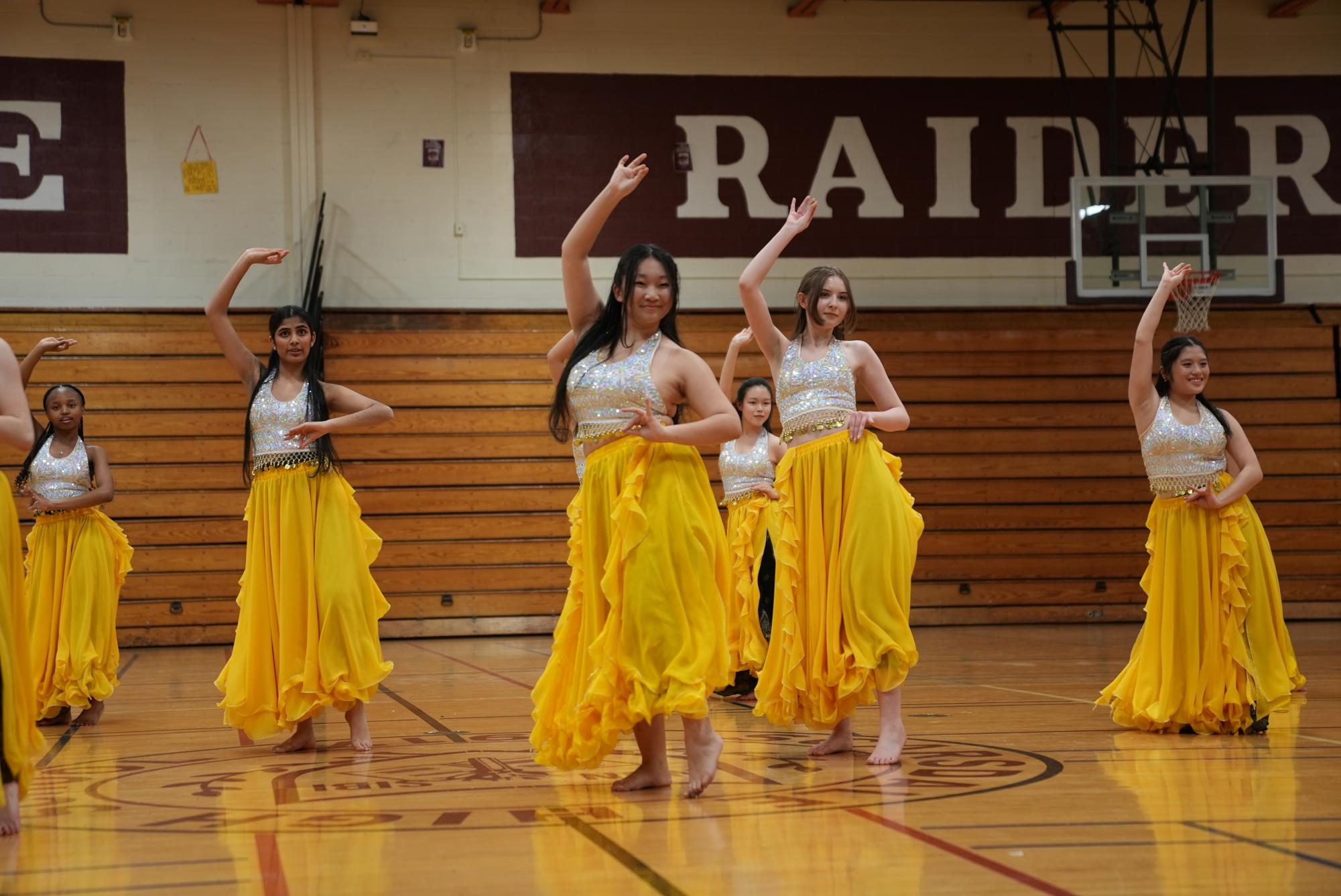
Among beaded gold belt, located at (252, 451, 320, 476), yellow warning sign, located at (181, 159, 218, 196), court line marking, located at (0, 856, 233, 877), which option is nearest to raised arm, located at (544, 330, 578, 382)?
beaded gold belt, located at (252, 451, 320, 476)

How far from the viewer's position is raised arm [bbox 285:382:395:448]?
584 cm

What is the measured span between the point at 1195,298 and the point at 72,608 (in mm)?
9491

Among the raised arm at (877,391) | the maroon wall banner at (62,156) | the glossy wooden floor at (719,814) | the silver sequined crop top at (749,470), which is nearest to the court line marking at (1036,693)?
the glossy wooden floor at (719,814)

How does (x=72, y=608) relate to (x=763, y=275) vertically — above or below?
below

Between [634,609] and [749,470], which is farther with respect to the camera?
[749,470]

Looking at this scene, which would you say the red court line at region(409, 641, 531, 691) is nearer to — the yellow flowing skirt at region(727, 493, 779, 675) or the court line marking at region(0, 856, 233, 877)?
the yellow flowing skirt at region(727, 493, 779, 675)

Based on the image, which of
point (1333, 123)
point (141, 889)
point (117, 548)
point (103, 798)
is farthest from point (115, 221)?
point (1333, 123)

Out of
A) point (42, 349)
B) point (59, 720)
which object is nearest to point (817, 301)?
point (42, 349)

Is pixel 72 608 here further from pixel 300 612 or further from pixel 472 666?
pixel 472 666

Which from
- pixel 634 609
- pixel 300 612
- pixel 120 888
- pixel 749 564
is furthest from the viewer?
pixel 749 564

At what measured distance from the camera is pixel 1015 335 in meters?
14.3

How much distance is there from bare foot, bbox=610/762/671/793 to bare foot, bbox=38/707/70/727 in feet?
13.7

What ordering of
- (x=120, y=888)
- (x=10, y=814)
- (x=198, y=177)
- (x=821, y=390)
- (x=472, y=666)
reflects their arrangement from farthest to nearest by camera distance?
(x=198, y=177) → (x=472, y=666) → (x=821, y=390) → (x=10, y=814) → (x=120, y=888)

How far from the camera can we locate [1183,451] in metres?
6.39
